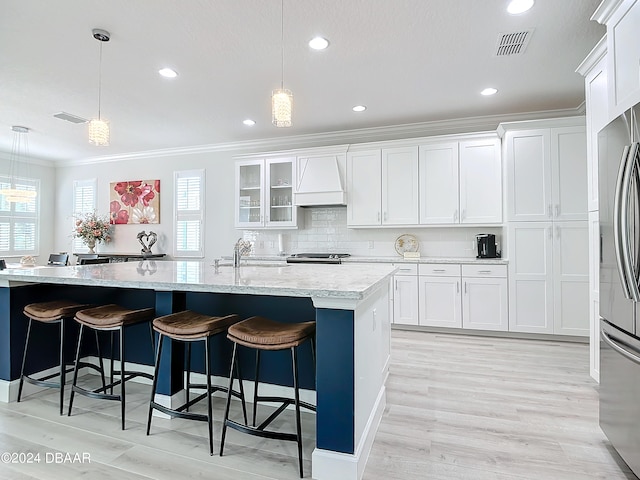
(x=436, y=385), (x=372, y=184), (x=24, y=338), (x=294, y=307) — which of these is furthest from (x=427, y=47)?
(x=24, y=338)

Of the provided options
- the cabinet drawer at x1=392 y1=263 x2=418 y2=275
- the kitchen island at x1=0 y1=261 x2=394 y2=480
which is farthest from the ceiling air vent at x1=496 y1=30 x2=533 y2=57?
the cabinet drawer at x1=392 y1=263 x2=418 y2=275

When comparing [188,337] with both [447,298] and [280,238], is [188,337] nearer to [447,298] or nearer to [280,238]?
[447,298]

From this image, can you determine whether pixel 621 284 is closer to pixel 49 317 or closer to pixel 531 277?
pixel 531 277

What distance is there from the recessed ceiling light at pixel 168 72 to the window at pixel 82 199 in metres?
4.70


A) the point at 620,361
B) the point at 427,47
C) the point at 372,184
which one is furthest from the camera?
the point at 372,184

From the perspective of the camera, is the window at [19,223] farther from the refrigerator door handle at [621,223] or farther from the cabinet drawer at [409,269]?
the refrigerator door handle at [621,223]

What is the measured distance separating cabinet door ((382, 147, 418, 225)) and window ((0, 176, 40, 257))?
652cm

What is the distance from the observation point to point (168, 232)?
21.4 feet

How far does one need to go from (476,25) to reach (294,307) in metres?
2.55

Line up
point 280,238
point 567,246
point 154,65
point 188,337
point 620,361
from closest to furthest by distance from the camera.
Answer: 1. point 620,361
2. point 188,337
3. point 154,65
4. point 567,246
5. point 280,238

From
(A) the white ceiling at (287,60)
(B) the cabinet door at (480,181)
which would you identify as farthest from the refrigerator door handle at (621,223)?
(B) the cabinet door at (480,181)

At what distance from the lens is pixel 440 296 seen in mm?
4418

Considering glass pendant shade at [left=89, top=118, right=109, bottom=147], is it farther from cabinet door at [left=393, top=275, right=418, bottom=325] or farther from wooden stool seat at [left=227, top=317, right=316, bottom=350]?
cabinet door at [left=393, top=275, right=418, bottom=325]

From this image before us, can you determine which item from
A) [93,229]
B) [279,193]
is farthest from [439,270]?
[93,229]
